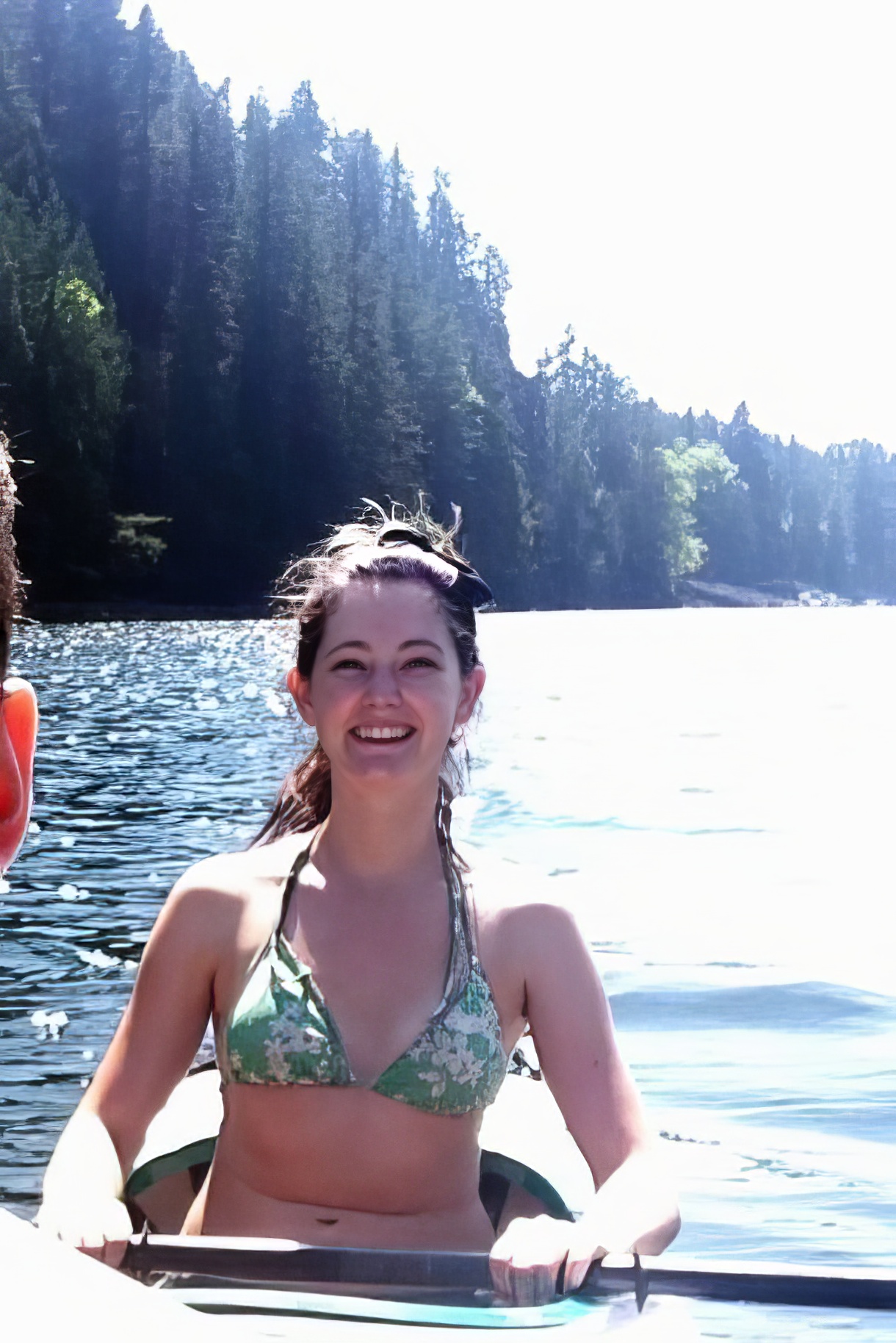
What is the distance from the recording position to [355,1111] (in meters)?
2.64

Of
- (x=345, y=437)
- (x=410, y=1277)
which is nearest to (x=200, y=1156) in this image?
(x=410, y=1277)

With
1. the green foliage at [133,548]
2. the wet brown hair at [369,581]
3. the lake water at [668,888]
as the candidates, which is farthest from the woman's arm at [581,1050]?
the green foliage at [133,548]

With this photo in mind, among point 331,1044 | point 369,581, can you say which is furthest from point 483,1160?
point 369,581

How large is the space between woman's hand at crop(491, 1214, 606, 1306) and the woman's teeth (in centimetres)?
84

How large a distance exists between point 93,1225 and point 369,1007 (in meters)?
0.59

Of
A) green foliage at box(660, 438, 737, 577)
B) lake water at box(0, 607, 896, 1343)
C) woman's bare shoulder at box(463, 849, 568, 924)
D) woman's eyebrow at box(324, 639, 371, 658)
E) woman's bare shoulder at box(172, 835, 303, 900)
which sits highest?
green foliage at box(660, 438, 737, 577)

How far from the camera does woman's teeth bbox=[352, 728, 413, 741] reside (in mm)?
2791

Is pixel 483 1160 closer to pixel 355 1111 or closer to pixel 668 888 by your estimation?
pixel 355 1111

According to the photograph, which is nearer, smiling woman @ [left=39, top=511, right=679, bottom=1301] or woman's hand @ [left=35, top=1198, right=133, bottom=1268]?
woman's hand @ [left=35, top=1198, right=133, bottom=1268]

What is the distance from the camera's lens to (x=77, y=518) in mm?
47500

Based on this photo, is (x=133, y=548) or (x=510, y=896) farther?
(x=133, y=548)

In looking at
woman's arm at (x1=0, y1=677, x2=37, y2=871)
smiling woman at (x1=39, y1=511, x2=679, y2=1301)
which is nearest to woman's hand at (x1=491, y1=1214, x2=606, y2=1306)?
smiling woman at (x1=39, y1=511, x2=679, y2=1301)

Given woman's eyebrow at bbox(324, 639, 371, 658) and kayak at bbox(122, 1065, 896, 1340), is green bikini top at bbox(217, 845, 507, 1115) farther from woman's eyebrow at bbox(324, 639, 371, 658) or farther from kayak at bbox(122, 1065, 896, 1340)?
woman's eyebrow at bbox(324, 639, 371, 658)

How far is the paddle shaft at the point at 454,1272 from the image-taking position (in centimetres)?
218
